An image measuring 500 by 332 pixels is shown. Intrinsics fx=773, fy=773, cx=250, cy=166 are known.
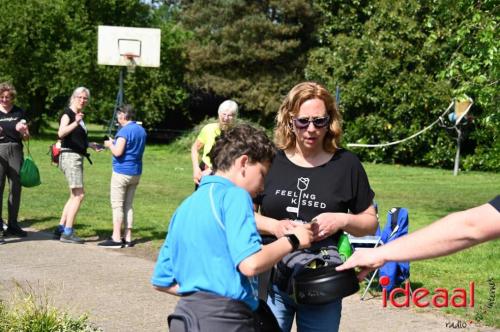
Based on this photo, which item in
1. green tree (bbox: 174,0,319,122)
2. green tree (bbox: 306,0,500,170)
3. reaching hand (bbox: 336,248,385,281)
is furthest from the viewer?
green tree (bbox: 174,0,319,122)

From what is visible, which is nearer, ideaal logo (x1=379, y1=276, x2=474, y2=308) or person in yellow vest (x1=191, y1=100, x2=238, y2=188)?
ideaal logo (x1=379, y1=276, x2=474, y2=308)

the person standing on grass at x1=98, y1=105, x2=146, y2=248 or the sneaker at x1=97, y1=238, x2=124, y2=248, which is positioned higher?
the person standing on grass at x1=98, y1=105, x2=146, y2=248

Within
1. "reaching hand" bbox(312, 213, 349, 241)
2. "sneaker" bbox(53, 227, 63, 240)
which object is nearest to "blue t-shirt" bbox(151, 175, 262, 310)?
"reaching hand" bbox(312, 213, 349, 241)

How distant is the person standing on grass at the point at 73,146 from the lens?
32.9 ft

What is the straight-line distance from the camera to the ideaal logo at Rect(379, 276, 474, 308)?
7.23 meters

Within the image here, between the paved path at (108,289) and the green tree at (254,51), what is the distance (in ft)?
86.0

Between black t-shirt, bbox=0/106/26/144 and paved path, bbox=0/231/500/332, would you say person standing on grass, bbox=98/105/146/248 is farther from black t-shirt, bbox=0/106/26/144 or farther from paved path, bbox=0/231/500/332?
black t-shirt, bbox=0/106/26/144

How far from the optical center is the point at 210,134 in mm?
9070

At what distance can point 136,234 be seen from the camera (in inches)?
437

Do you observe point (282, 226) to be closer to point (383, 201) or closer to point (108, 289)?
point (108, 289)

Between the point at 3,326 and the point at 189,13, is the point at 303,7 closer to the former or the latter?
the point at 189,13

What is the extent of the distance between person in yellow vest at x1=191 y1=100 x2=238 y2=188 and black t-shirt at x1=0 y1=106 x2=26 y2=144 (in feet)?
8.66

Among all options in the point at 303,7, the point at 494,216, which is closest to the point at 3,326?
the point at 494,216

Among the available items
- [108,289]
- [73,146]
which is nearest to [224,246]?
[108,289]
